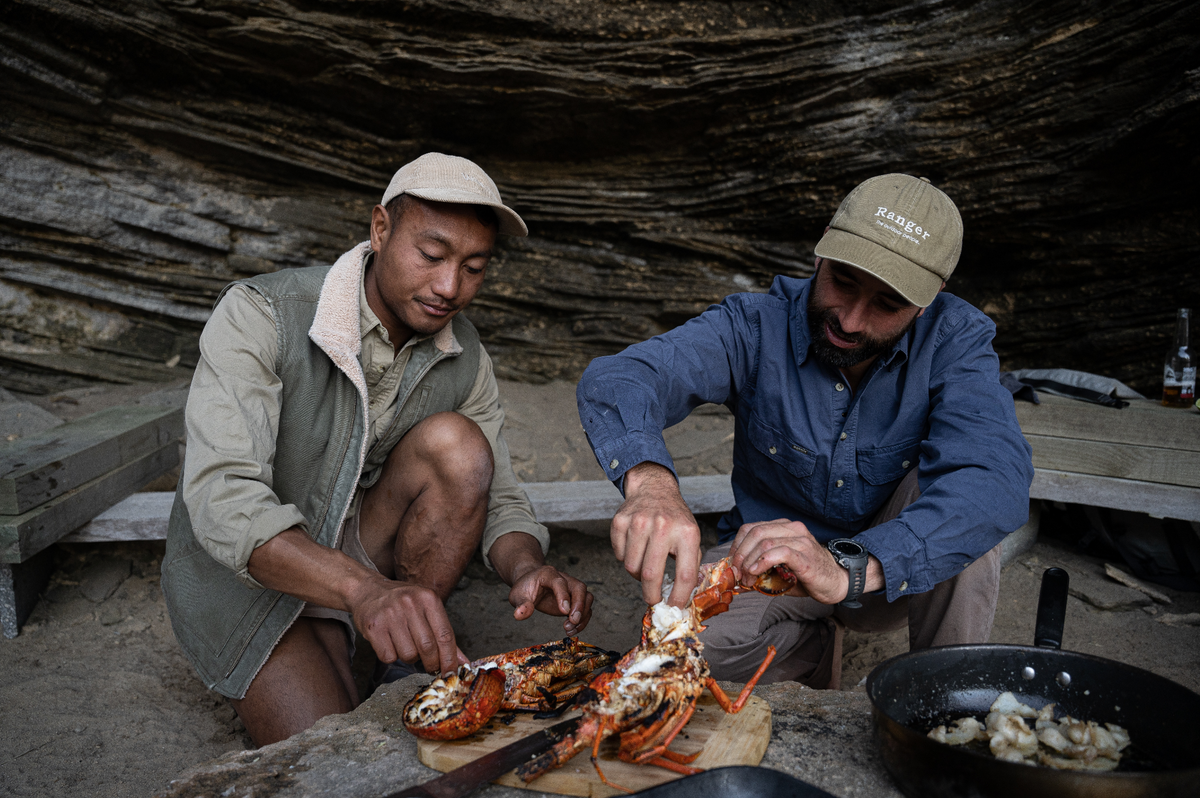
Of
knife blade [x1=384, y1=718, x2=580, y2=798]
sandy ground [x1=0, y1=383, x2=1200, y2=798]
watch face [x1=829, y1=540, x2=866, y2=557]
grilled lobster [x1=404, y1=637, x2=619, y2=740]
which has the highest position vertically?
watch face [x1=829, y1=540, x2=866, y2=557]

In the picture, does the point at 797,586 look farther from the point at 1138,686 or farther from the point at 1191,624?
the point at 1191,624

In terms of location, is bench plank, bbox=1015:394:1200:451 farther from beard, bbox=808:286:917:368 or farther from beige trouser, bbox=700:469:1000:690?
beard, bbox=808:286:917:368

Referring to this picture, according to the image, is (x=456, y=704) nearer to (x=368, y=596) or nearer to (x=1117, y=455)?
(x=368, y=596)

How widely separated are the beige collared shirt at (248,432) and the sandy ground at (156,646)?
3.25ft

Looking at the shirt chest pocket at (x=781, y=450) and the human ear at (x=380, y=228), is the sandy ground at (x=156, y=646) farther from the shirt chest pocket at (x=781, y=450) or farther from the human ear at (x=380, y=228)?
the human ear at (x=380, y=228)

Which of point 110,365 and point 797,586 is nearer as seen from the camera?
point 797,586

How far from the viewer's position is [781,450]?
2746mm

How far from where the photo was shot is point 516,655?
209 centimetres

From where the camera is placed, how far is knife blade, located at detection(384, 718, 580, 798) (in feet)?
4.74

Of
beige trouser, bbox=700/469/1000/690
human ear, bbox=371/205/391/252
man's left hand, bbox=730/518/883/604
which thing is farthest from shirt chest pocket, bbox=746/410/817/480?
human ear, bbox=371/205/391/252

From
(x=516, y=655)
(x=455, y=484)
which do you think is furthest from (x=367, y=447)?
(x=516, y=655)

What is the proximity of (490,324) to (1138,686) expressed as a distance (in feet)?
19.2

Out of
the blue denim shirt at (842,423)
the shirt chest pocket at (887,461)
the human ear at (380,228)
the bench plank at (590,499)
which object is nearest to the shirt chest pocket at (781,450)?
the blue denim shirt at (842,423)

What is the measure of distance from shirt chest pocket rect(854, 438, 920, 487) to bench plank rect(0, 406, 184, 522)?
11.1 feet
